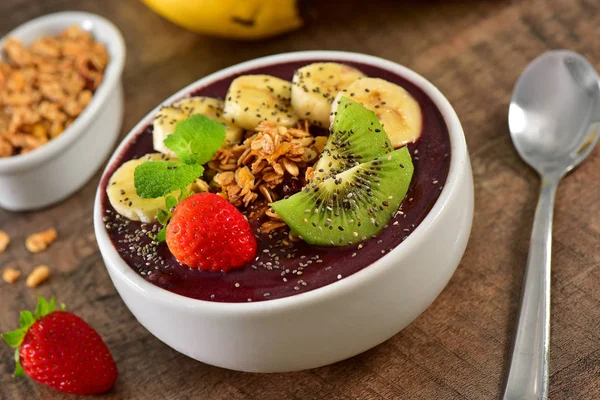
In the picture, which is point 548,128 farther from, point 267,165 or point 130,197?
point 130,197

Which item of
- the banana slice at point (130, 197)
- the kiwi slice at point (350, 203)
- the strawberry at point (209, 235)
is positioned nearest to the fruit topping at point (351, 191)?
the kiwi slice at point (350, 203)

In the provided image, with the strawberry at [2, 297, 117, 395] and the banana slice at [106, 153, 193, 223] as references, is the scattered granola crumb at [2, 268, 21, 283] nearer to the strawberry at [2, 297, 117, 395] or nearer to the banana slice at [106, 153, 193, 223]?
the strawberry at [2, 297, 117, 395]

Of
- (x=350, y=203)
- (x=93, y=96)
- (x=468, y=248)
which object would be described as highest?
(x=350, y=203)

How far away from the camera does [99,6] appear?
3047mm

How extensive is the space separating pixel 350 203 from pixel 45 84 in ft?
4.45

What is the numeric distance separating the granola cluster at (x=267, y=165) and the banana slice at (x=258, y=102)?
0.08 meters

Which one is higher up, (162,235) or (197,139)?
(197,139)

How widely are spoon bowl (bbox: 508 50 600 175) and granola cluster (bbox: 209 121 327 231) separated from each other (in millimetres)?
654

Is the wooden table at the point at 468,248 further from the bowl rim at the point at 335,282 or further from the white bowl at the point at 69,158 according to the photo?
the bowl rim at the point at 335,282

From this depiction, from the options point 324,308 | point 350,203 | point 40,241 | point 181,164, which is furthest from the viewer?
point 40,241

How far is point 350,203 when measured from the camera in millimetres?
1565

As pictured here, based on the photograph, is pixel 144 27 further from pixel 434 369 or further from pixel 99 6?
pixel 434 369

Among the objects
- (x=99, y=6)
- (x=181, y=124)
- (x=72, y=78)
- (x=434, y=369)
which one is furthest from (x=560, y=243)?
(x=99, y=6)

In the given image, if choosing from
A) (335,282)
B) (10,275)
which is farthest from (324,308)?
(10,275)
